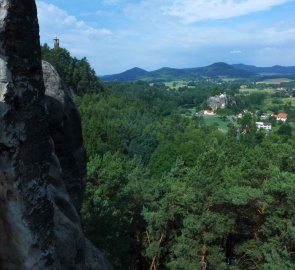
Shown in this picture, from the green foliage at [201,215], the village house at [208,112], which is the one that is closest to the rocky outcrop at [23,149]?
the green foliage at [201,215]

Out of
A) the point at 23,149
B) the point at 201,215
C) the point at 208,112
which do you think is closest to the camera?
the point at 23,149

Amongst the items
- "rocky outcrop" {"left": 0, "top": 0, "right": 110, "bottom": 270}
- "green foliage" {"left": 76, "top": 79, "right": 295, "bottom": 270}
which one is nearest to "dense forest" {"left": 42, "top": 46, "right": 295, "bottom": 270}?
"green foliage" {"left": 76, "top": 79, "right": 295, "bottom": 270}

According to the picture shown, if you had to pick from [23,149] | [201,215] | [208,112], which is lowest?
[208,112]

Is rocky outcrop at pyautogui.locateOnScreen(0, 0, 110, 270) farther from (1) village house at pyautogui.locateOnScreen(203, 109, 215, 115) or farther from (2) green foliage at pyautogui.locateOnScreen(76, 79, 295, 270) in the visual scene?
(1) village house at pyautogui.locateOnScreen(203, 109, 215, 115)

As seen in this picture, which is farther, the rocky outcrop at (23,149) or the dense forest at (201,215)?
the dense forest at (201,215)

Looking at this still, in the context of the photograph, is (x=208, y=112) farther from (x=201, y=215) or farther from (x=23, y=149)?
(x=23, y=149)

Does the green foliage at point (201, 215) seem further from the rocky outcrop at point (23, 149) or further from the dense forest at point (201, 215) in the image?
the rocky outcrop at point (23, 149)

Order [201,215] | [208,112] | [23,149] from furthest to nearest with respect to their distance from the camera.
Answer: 1. [208,112]
2. [201,215]
3. [23,149]

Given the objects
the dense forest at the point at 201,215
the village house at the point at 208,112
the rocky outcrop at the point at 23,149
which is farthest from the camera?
the village house at the point at 208,112

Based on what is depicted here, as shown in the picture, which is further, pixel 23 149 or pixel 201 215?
pixel 201 215

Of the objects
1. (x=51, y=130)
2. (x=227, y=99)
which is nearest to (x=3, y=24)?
(x=51, y=130)

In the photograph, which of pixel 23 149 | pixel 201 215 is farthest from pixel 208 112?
pixel 23 149
